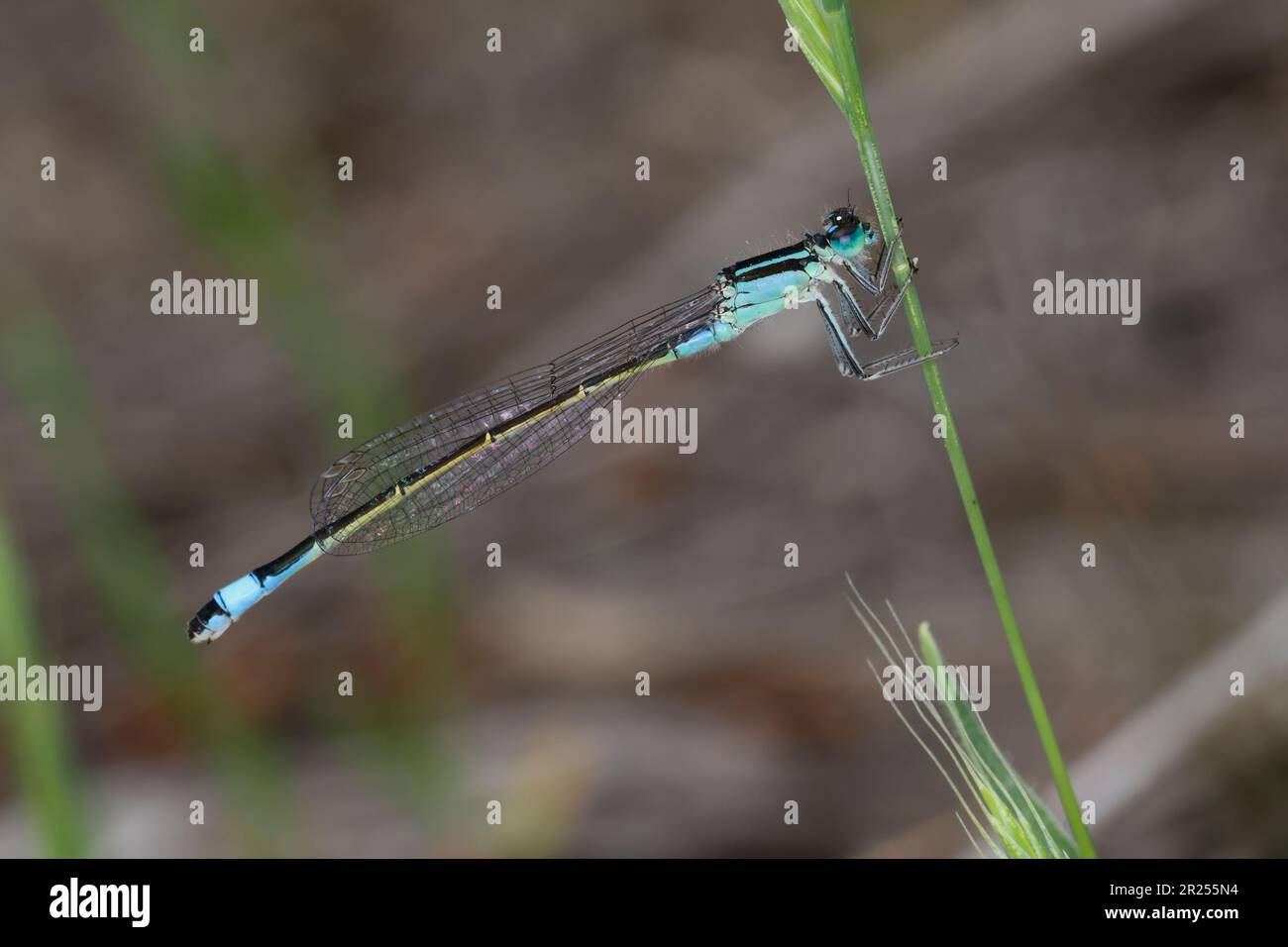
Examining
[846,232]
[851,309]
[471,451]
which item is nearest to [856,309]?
[851,309]

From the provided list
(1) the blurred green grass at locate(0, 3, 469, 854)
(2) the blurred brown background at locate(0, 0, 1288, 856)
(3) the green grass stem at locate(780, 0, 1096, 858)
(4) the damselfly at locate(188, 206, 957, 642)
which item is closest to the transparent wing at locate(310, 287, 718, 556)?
(4) the damselfly at locate(188, 206, 957, 642)

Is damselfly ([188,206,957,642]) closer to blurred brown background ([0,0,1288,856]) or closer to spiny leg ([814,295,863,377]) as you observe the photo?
spiny leg ([814,295,863,377])

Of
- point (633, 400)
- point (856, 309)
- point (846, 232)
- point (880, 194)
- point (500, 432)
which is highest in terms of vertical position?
point (633, 400)

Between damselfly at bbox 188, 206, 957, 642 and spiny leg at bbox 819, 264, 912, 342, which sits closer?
spiny leg at bbox 819, 264, 912, 342

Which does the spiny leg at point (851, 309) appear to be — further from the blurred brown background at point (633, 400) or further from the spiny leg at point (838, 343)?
the blurred brown background at point (633, 400)

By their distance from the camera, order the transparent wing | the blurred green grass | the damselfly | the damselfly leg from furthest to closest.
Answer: the blurred green grass < the transparent wing < the damselfly < the damselfly leg

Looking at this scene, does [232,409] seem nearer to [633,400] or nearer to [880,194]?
→ [633,400]
